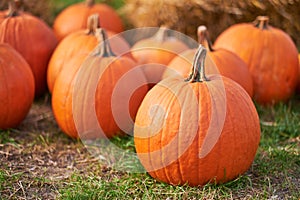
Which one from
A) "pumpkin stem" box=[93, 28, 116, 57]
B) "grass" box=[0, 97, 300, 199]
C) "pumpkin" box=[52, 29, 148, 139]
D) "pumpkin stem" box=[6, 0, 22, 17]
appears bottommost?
"grass" box=[0, 97, 300, 199]

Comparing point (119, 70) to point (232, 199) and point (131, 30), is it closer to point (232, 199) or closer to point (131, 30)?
point (232, 199)

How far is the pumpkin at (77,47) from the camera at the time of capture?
4.05 meters

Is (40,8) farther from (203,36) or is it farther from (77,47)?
(203,36)

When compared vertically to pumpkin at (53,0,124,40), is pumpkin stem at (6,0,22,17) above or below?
above

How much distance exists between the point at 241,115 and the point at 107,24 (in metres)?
2.50

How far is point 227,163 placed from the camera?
2885 millimetres

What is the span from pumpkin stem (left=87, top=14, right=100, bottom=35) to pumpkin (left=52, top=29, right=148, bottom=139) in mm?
338

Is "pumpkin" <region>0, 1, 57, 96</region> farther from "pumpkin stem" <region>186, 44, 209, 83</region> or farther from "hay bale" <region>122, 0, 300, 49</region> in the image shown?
"pumpkin stem" <region>186, 44, 209, 83</region>

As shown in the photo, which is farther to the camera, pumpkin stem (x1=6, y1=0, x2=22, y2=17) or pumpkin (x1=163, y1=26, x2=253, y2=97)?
pumpkin stem (x1=6, y1=0, x2=22, y2=17)

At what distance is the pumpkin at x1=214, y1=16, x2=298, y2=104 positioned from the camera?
4.16 m

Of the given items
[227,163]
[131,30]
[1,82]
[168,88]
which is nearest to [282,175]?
[227,163]

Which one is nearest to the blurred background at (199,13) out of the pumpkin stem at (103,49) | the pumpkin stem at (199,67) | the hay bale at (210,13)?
the hay bale at (210,13)

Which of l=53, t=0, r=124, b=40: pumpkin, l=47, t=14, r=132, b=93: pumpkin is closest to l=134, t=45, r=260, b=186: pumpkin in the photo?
l=47, t=14, r=132, b=93: pumpkin

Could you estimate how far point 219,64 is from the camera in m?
3.73
